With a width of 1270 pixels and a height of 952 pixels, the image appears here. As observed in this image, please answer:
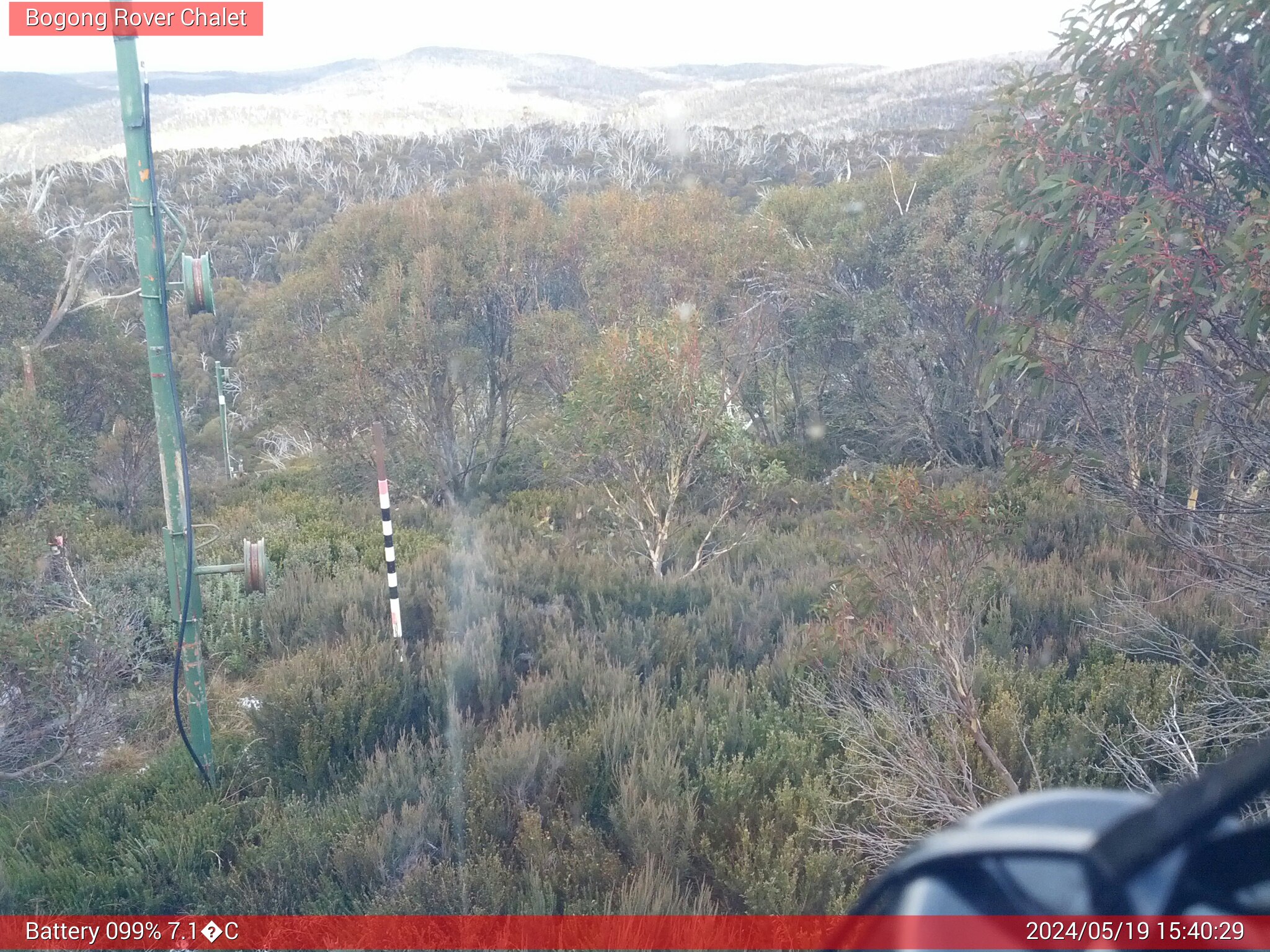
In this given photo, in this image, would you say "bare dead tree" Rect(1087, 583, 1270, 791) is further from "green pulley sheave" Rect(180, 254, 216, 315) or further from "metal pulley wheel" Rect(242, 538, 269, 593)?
"green pulley sheave" Rect(180, 254, 216, 315)

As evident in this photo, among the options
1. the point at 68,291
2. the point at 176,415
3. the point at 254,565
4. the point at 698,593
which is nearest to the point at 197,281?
the point at 176,415

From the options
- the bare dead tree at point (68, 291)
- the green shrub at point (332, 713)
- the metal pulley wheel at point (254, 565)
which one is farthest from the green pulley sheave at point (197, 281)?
the bare dead tree at point (68, 291)

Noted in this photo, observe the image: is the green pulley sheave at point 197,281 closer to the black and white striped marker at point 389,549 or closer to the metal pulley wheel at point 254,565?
the metal pulley wheel at point 254,565

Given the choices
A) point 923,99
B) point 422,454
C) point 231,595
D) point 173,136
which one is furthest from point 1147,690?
point 923,99

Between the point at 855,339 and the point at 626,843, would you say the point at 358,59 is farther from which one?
the point at 626,843

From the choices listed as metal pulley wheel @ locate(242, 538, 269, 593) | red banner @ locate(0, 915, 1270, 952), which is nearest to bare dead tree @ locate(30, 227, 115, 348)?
metal pulley wheel @ locate(242, 538, 269, 593)

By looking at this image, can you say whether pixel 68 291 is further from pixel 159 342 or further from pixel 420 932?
pixel 420 932
